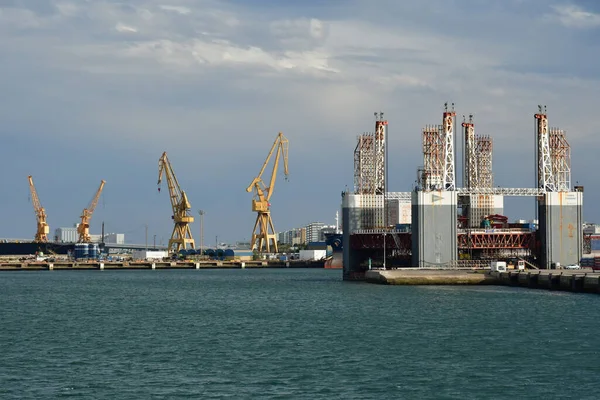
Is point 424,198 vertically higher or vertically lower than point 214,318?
higher

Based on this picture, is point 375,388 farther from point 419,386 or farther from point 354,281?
point 354,281

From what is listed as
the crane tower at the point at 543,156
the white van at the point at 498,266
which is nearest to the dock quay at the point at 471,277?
the white van at the point at 498,266

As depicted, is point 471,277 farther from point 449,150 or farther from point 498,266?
point 449,150

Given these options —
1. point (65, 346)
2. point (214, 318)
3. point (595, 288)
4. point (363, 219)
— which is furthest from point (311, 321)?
point (363, 219)

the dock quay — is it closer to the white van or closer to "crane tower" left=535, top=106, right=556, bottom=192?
the white van

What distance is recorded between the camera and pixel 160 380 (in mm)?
41875

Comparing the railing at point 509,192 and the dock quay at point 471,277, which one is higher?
the railing at point 509,192

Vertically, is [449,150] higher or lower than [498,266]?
higher

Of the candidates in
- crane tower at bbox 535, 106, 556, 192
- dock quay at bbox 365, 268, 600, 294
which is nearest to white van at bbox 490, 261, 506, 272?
dock quay at bbox 365, 268, 600, 294

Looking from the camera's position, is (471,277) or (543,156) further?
(543,156)

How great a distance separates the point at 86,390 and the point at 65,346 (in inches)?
572

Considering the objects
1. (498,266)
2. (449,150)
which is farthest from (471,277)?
(449,150)

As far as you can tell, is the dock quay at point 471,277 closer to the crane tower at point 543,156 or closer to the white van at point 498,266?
the white van at point 498,266

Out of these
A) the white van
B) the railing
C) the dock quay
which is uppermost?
the railing
